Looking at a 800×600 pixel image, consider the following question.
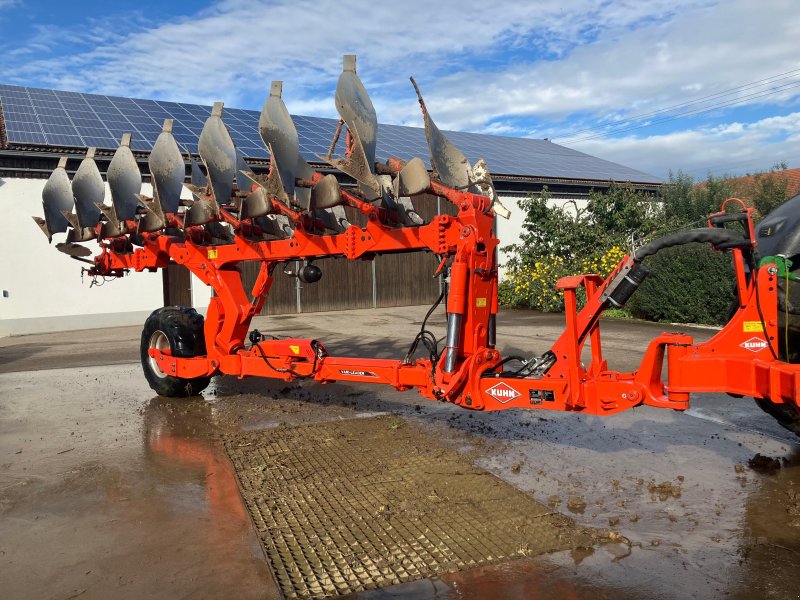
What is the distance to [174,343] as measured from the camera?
7266mm

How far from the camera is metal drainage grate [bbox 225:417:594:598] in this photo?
3.45 metres

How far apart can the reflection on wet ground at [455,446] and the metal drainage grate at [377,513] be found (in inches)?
5.2

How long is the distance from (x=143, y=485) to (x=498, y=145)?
2395 cm

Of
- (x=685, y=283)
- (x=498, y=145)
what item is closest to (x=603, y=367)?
(x=685, y=283)

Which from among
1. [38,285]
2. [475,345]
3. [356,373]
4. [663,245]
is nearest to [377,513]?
[475,345]

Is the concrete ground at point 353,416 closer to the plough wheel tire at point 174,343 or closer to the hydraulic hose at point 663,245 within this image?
the plough wheel tire at point 174,343

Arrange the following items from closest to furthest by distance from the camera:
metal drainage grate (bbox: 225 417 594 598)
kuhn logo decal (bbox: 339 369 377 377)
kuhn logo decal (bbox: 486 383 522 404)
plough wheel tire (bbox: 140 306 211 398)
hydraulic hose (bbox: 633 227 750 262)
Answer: metal drainage grate (bbox: 225 417 594 598) < hydraulic hose (bbox: 633 227 750 262) < kuhn logo decal (bbox: 486 383 522 404) < kuhn logo decal (bbox: 339 369 377 377) < plough wheel tire (bbox: 140 306 211 398)

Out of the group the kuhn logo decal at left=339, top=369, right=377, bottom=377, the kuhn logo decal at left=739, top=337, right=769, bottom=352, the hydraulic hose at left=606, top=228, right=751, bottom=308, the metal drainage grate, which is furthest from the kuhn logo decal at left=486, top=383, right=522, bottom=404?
the kuhn logo decal at left=739, top=337, right=769, bottom=352

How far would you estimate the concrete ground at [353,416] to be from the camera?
3.29m

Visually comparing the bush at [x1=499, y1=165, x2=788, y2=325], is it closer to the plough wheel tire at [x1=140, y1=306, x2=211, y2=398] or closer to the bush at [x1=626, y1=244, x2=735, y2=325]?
the bush at [x1=626, y1=244, x2=735, y2=325]

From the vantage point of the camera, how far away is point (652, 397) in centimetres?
411

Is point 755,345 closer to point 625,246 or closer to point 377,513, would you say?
point 377,513

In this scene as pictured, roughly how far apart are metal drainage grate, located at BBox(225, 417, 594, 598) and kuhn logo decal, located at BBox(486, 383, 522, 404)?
56cm

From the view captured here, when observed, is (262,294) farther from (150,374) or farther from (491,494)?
(491,494)
